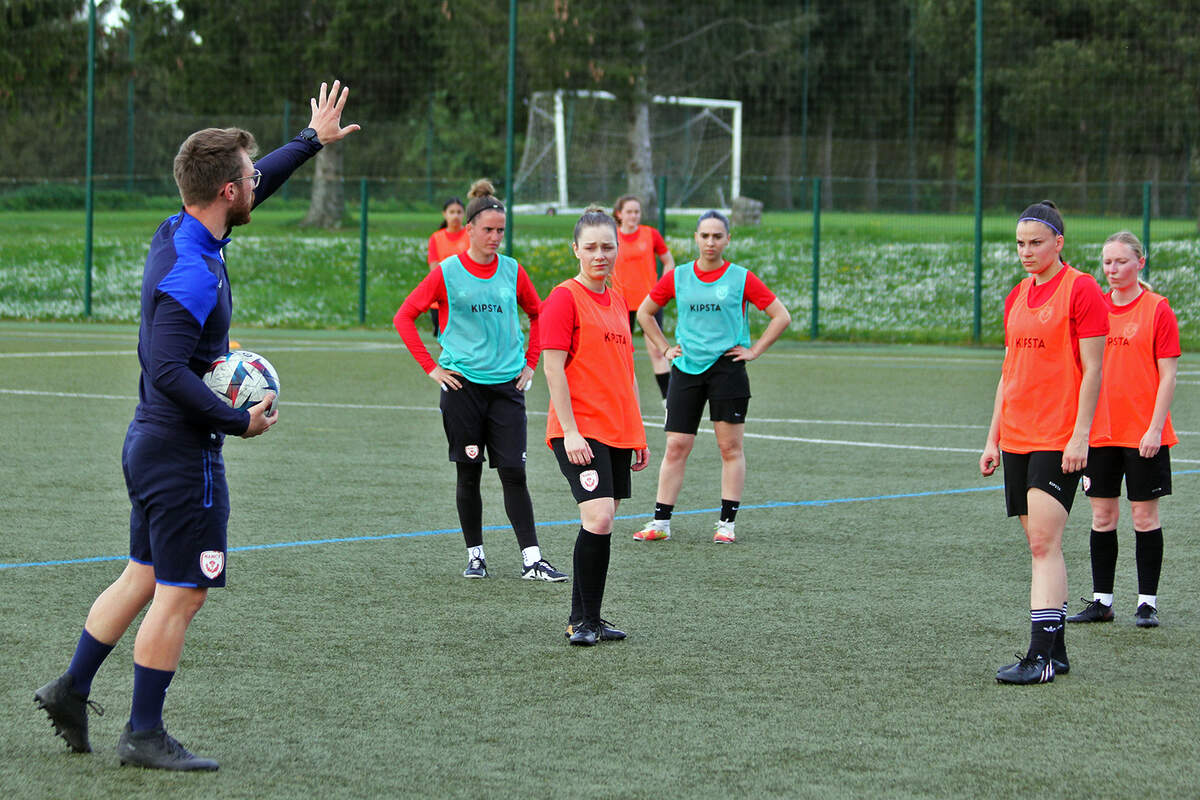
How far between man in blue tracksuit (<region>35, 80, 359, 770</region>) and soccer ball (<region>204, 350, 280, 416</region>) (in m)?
0.04

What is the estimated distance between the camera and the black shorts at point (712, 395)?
880 cm

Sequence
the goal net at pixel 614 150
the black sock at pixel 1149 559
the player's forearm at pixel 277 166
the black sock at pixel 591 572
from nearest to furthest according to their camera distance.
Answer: the player's forearm at pixel 277 166 < the black sock at pixel 591 572 < the black sock at pixel 1149 559 < the goal net at pixel 614 150

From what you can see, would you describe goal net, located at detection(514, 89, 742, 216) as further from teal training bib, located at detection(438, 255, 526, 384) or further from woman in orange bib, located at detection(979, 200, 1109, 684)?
woman in orange bib, located at detection(979, 200, 1109, 684)

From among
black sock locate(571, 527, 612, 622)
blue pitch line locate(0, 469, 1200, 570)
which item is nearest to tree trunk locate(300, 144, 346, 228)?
blue pitch line locate(0, 469, 1200, 570)

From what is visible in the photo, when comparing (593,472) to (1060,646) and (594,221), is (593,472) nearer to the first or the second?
(594,221)

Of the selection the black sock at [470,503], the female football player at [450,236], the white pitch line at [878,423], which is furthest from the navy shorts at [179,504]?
the female football player at [450,236]

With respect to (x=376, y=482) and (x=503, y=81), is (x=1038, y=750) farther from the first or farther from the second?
(x=503, y=81)

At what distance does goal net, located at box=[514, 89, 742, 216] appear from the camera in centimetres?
3403

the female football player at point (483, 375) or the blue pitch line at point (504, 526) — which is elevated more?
the female football player at point (483, 375)

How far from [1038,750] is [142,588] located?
274 centimetres

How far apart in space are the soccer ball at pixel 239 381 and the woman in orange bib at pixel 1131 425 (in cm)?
358

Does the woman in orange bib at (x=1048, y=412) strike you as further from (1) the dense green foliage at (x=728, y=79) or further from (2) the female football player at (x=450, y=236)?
(1) the dense green foliage at (x=728, y=79)

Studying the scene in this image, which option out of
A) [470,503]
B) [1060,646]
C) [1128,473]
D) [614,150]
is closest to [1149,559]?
[1128,473]

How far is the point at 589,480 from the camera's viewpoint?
6086 mm
